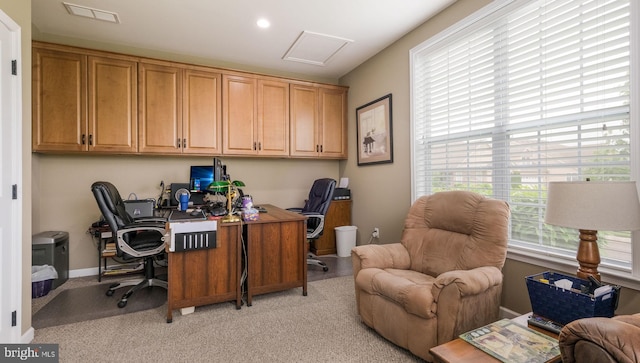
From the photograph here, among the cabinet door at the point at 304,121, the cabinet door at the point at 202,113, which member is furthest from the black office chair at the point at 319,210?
the cabinet door at the point at 202,113

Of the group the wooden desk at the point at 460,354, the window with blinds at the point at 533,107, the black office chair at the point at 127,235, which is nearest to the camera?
the wooden desk at the point at 460,354

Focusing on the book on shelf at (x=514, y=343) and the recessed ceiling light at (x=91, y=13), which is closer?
the book on shelf at (x=514, y=343)

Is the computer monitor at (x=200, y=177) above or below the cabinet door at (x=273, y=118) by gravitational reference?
below

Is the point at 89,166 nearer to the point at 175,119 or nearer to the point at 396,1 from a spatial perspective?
the point at 175,119

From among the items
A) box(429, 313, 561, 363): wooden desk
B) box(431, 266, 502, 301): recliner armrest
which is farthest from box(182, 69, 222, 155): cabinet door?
box(429, 313, 561, 363): wooden desk

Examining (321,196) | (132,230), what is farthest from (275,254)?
(132,230)

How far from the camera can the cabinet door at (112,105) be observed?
324 cm

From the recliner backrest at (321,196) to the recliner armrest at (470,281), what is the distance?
1.87 m

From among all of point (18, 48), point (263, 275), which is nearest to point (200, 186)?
point (263, 275)

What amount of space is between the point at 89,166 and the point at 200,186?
4.23ft

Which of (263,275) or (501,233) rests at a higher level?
(501,233)

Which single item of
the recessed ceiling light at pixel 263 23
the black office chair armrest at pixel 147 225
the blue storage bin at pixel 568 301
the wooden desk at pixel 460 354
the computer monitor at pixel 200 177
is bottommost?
the wooden desk at pixel 460 354

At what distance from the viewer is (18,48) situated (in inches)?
75.6

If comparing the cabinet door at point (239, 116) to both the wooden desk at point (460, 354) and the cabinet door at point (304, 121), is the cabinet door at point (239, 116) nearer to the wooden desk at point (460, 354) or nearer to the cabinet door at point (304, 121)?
the cabinet door at point (304, 121)
